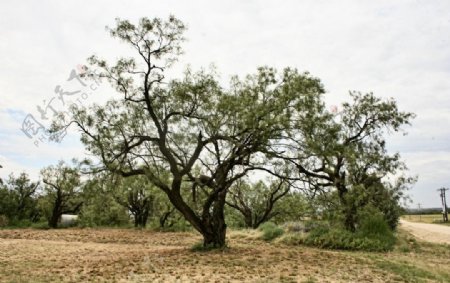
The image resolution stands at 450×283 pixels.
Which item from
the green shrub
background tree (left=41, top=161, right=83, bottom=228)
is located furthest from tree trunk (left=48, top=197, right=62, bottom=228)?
the green shrub

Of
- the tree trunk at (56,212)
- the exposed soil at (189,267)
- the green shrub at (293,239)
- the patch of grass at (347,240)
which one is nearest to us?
the exposed soil at (189,267)

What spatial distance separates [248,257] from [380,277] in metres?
4.29

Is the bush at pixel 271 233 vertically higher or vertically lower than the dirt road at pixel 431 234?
higher

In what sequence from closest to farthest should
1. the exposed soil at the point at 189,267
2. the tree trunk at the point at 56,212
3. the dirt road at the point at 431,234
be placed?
the exposed soil at the point at 189,267, the dirt road at the point at 431,234, the tree trunk at the point at 56,212

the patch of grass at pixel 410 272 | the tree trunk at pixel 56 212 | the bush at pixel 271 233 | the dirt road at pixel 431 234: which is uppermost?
the tree trunk at pixel 56 212

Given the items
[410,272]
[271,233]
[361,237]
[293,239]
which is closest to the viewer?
[410,272]

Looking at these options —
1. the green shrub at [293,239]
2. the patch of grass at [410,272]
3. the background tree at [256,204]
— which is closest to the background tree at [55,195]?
the background tree at [256,204]

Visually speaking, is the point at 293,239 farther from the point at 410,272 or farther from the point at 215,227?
the point at 410,272

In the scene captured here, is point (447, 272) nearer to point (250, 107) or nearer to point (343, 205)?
point (343, 205)

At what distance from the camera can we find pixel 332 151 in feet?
42.5

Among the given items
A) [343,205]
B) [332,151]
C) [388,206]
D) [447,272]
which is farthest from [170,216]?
[447,272]

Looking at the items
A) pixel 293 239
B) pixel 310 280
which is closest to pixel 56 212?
pixel 293 239

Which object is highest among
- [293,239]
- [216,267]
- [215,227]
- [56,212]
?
[56,212]

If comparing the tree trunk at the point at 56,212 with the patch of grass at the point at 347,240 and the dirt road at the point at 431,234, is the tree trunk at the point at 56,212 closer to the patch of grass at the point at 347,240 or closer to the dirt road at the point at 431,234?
the patch of grass at the point at 347,240
